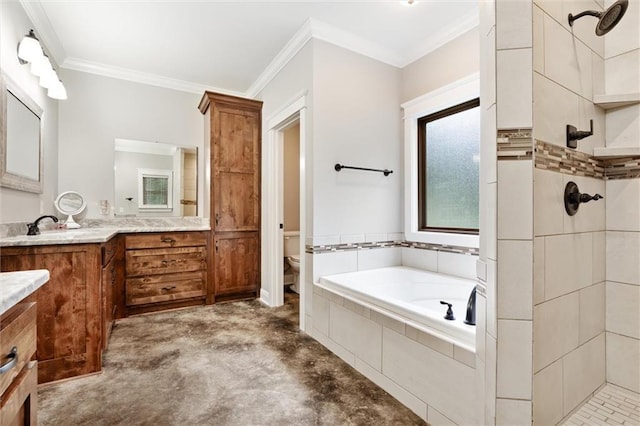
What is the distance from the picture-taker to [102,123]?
324 centimetres

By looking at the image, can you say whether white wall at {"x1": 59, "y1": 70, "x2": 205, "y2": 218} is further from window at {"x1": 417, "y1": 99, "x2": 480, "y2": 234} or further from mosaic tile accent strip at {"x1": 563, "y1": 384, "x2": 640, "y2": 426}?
mosaic tile accent strip at {"x1": 563, "y1": 384, "x2": 640, "y2": 426}

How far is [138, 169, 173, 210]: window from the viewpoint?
11.1 ft

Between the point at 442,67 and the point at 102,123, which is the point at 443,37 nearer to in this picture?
the point at 442,67

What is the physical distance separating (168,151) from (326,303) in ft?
8.71

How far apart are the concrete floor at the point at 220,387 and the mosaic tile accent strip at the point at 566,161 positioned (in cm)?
128

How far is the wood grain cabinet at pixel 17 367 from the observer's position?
2.06ft

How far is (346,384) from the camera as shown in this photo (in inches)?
68.9

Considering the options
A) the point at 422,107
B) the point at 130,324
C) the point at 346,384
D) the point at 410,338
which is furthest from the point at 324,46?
the point at 130,324

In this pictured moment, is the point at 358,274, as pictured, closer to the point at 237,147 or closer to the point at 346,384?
the point at 346,384

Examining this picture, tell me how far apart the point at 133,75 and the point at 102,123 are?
2.08 feet

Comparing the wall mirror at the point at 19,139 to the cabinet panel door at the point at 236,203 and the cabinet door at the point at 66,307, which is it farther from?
the cabinet panel door at the point at 236,203

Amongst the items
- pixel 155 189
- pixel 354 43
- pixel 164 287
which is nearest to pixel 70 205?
pixel 155 189

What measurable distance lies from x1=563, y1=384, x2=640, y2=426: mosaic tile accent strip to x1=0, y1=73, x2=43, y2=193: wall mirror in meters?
3.12

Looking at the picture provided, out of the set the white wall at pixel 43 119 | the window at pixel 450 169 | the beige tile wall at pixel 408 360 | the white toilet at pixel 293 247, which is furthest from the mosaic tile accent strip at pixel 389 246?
the white wall at pixel 43 119
